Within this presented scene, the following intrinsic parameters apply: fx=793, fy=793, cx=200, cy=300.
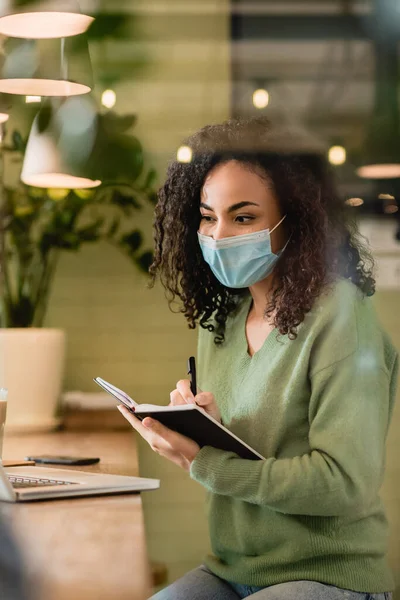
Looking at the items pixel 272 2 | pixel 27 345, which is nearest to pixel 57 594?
pixel 27 345

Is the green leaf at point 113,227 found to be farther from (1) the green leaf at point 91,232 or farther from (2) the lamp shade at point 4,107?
(2) the lamp shade at point 4,107

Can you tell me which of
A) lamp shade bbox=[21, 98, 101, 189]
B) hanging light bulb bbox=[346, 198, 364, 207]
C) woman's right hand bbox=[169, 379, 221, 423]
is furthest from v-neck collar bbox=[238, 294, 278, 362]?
lamp shade bbox=[21, 98, 101, 189]

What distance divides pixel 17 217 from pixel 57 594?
0.77 m

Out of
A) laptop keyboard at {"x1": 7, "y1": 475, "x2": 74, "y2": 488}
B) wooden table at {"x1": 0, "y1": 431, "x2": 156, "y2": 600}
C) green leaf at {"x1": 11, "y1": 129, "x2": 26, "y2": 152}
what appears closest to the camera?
wooden table at {"x1": 0, "y1": 431, "x2": 156, "y2": 600}

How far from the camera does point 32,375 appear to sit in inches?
55.8

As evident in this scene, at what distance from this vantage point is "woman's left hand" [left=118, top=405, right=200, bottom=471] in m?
1.19

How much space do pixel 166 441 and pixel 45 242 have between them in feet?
1.56

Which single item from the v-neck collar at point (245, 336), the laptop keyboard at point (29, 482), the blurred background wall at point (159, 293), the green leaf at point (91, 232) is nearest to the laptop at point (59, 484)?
the laptop keyboard at point (29, 482)

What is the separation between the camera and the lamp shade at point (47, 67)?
1.38m

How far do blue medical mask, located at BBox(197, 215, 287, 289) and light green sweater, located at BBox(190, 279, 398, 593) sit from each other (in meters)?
0.10

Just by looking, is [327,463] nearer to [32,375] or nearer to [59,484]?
[59,484]

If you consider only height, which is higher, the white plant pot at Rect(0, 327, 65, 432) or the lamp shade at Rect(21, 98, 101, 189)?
the lamp shade at Rect(21, 98, 101, 189)

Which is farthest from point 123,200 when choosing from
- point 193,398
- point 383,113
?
point 383,113

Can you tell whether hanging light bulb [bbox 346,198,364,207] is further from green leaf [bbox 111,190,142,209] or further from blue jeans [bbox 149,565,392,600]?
blue jeans [bbox 149,565,392,600]
